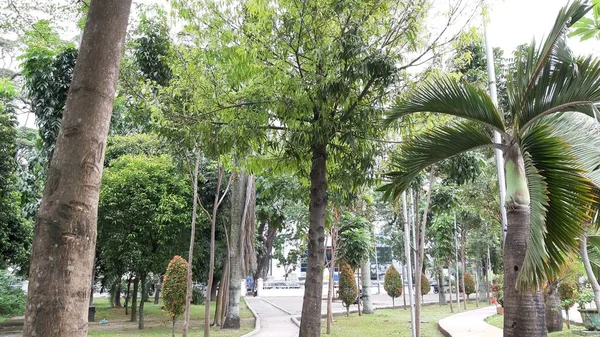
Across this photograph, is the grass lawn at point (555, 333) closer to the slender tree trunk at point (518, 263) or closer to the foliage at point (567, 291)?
the foliage at point (567, 291)

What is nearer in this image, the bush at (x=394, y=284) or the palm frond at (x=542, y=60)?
the palm frond at (x=542, y=60)

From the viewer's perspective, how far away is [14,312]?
1864 centimetres

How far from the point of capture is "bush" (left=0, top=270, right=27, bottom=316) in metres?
18.2

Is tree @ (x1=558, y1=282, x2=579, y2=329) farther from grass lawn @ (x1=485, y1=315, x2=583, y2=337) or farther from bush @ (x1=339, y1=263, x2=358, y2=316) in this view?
bush @ (x1=339, y1=263, x2=358, y2=316)

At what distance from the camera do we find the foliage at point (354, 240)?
651 inches

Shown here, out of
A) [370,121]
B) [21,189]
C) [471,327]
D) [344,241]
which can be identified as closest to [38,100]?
[21,189]

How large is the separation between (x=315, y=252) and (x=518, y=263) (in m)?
2.59

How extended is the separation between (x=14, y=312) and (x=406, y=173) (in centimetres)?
1876

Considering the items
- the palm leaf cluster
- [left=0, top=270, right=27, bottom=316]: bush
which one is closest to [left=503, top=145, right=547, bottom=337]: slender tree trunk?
the palm leaf cluster

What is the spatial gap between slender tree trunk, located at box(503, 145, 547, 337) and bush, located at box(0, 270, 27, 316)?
18813 mm

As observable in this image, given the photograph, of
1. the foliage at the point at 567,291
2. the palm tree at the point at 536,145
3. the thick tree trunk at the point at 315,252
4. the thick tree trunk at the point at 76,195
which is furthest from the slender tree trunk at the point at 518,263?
the foliage at the point at 567,291

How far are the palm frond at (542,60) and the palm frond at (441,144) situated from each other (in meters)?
0.52

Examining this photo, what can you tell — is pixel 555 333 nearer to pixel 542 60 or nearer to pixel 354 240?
pixel 354 240

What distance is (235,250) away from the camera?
1498cm
